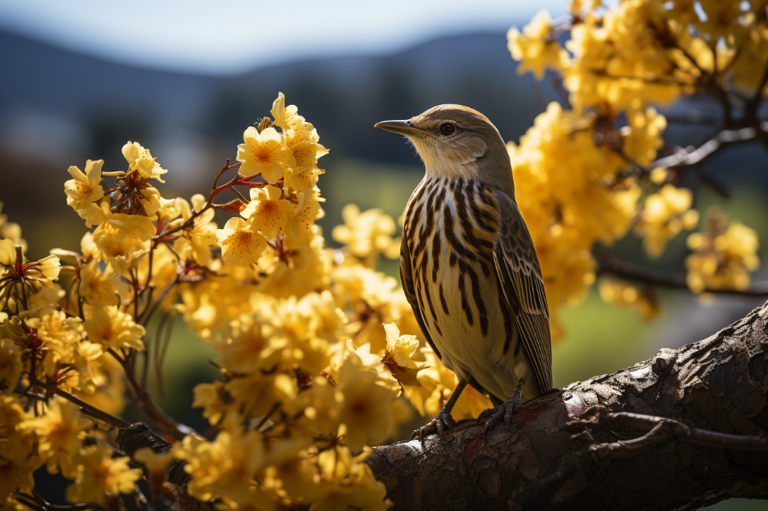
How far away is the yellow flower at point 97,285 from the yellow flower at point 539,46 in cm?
165

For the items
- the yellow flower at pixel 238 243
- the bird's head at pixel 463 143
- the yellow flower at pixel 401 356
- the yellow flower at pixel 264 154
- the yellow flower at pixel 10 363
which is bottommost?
the yellow flower at pixel 401 356

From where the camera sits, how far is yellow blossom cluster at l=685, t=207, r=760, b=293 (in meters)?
2.73

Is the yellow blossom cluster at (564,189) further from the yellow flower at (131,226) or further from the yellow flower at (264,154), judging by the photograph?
the yellow flower at (131,226)

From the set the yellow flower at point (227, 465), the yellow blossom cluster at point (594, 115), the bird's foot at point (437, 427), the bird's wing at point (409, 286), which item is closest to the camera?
the yellow flower at point (227, 465)

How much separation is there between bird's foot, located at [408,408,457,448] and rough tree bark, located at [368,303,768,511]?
0.28ft

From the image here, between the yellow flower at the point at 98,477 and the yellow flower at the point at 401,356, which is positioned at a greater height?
the yellow flower at the point at 401,356

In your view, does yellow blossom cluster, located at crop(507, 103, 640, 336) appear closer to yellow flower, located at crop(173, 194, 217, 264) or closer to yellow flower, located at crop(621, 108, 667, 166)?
yellow flower, located at crop(621, 108, 667, 166)

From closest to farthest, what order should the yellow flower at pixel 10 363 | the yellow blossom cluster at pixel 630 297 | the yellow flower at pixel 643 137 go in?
the yellow flower at pixel 10 363
the yellow flower at pixel 643 137
the yellow blossom cluster at pixel 630 297

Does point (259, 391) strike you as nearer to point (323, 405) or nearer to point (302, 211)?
point (323, 405)

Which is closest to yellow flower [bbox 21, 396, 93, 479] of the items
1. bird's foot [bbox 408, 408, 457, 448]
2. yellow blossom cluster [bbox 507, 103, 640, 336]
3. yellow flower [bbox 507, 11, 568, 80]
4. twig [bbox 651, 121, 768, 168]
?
bird's foot [bbox 408, 408, 457, 448]

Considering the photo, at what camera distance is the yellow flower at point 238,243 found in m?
1.00

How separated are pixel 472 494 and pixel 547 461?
0.16 m

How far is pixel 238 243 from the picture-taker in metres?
1.00

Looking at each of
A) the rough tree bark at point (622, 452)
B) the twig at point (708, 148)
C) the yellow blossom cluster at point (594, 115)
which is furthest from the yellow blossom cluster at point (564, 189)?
the rough tree bark at point (622, 452)
